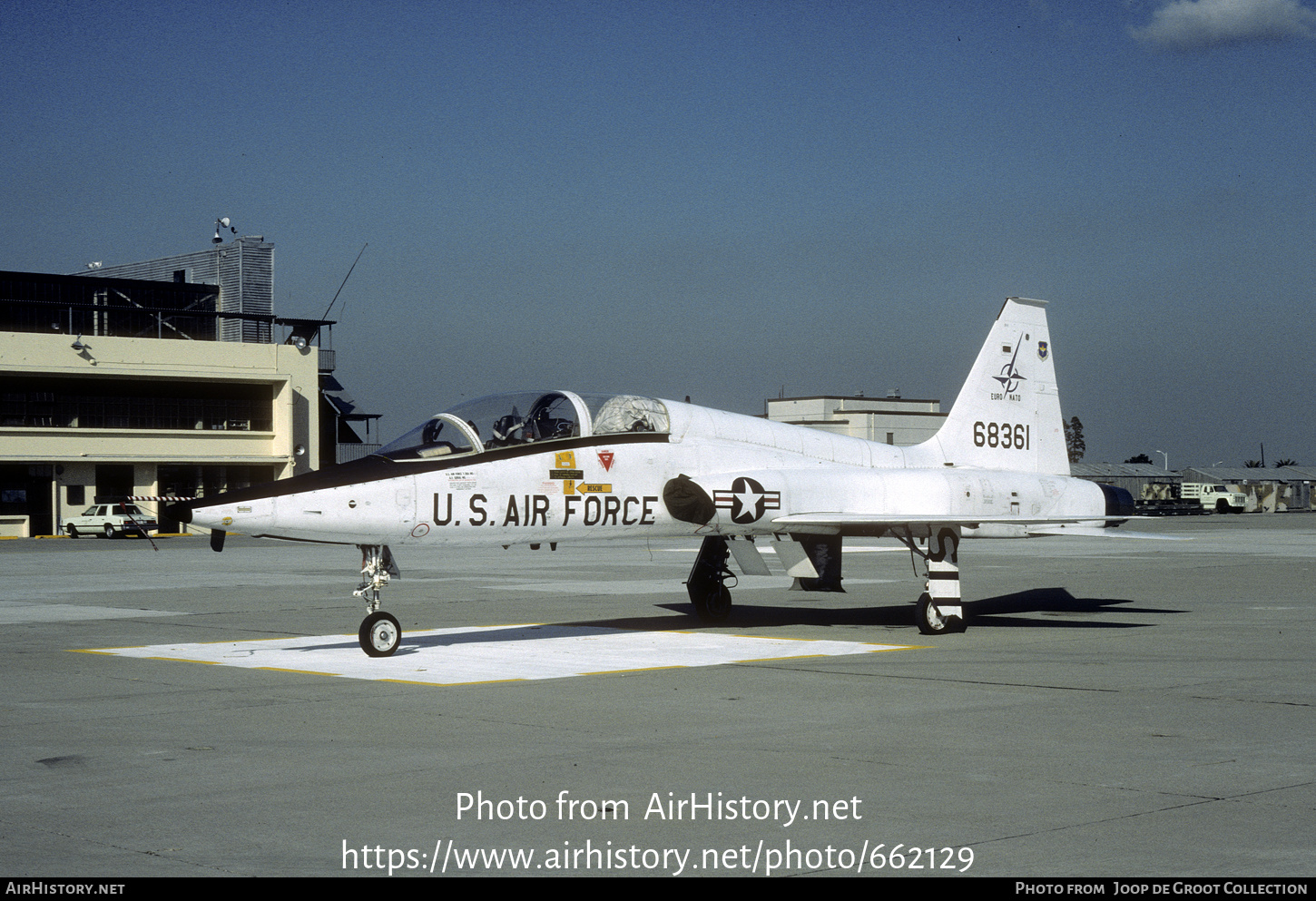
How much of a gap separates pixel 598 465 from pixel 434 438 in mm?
2054

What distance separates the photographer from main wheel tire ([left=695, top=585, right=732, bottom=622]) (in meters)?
18.8

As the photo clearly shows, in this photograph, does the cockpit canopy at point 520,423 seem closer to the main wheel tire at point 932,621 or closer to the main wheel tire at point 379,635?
the main wheel tire at point 379,635

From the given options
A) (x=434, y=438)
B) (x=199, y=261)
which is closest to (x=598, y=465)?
(x=434, y=438)

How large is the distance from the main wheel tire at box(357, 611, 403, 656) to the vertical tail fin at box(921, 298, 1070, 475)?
29.4ft

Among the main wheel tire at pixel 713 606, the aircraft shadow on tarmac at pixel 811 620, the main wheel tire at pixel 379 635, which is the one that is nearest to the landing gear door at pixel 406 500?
the main wheel tire at pixel 379 635

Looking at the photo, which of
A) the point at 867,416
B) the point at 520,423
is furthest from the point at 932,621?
the point at 867,416

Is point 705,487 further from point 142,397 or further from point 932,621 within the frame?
point 142,397

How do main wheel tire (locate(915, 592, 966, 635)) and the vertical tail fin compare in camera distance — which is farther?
the vertical tail fin

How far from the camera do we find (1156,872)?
5879 mm

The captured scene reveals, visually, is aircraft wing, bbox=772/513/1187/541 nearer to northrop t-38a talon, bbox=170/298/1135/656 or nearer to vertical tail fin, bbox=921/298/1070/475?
northrop t-38a talon, bbox=170/298/1135/656

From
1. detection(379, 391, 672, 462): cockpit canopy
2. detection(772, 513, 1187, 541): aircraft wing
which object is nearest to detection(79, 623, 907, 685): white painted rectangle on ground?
detection(772, 513, 1187, 541): aircraft wing

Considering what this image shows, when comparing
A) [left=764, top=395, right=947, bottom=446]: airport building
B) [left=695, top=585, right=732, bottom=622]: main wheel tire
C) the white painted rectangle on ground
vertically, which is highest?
[left=764, top=395, right=947, bottom=446]: airport building

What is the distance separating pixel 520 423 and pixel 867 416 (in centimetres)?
8719

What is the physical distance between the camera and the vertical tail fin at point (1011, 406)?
19.9 m
